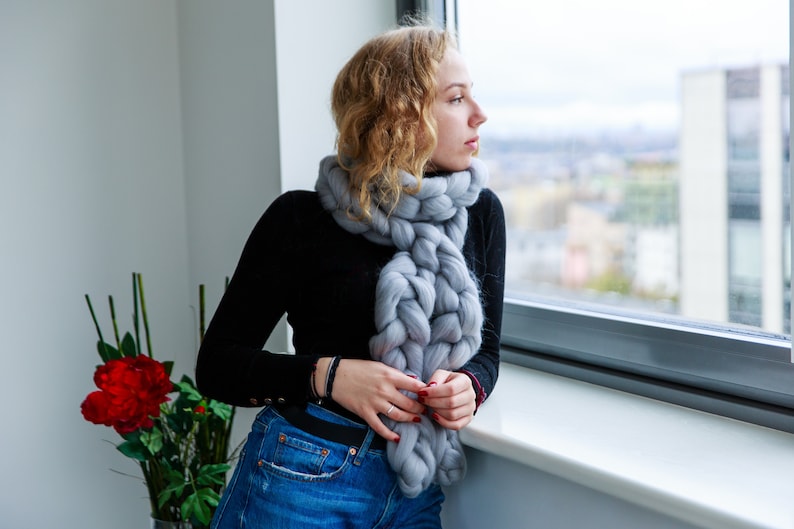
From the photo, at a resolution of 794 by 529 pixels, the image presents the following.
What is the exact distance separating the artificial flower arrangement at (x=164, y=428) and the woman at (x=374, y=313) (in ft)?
1.06

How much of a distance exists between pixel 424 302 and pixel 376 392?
5.5 inches

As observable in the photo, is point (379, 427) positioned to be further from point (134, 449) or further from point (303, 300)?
point (134, 449)

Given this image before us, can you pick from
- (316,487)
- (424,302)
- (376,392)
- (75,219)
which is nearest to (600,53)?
(424,302)

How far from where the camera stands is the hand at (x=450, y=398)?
3.65 feet

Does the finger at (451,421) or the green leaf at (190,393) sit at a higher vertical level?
the finger at (451,421)

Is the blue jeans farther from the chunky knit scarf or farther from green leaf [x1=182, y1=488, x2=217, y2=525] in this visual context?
green leaf [x1=182, y1=488, x2=217, y2=525]

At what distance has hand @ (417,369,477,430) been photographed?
3.65 feet

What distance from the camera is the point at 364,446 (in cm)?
116

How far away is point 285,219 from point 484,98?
2.26 ft

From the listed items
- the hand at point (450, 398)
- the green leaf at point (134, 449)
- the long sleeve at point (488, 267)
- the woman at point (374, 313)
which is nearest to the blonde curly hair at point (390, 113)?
the woman at point (374, 313)

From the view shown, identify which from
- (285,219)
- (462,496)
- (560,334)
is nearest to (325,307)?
(285,219)

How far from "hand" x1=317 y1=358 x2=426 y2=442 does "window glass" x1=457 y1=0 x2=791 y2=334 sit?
1.72 ft

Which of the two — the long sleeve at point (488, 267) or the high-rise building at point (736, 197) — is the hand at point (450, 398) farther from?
the high-rise building at point (736, 197)

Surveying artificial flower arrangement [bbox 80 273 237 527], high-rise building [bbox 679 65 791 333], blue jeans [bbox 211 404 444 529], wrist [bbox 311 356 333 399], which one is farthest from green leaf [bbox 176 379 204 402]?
high-rise building [bbox 679 65 791 333]
